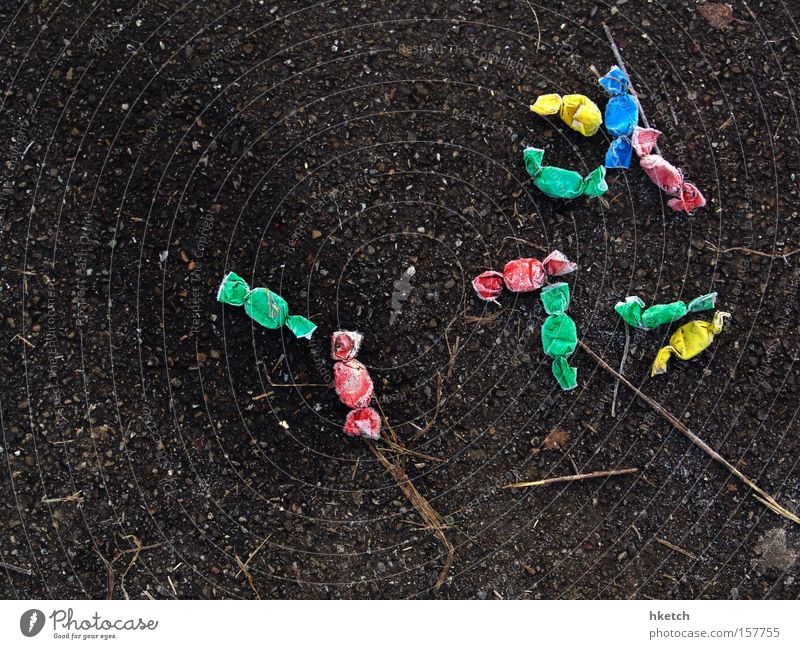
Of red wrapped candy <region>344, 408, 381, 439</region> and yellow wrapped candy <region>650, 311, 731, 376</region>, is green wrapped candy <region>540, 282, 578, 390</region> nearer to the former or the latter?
yellow wrapped candy <region>650, 311, 731, 376</region>

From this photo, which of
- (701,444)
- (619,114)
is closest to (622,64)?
(619,114)

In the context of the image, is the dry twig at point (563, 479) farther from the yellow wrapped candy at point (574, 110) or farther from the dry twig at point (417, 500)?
the yellow wrapped candy at point (574, 110)

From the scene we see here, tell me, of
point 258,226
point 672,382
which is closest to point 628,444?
point 672,382

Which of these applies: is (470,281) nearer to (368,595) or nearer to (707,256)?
(707,256)

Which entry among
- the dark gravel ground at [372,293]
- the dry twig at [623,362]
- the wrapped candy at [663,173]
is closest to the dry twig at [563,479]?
the dark gravel ground at [372,293]

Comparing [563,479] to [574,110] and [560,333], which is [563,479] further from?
[574,110]
